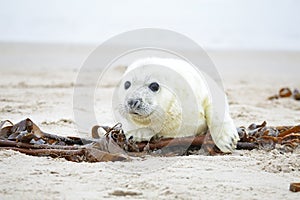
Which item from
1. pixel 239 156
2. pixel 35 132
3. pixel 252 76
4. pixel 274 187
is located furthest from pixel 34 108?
pixel 252 76

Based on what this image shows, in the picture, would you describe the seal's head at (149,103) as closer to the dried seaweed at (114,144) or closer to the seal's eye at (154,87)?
the seal's eye at (154,87)

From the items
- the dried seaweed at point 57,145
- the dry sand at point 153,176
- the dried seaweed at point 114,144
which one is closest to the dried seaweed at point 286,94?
the dried seaweed at point 114,144

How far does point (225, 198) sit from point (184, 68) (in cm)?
129

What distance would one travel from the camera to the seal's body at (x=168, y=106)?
11.0 feet

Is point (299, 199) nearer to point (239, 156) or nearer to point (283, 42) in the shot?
point (239, 156)

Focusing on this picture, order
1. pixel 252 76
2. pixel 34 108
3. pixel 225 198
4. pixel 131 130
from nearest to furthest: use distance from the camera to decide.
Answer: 1. pixel 225 198
2. pixel 131 130
3. pixel 34 108
4. pixel 252 76

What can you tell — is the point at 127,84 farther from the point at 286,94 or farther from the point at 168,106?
the point at 286,94

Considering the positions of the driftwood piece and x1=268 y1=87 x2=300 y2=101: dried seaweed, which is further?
x1=268 y1=87 x2=300 y2=101: dried seaweed

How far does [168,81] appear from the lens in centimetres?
347

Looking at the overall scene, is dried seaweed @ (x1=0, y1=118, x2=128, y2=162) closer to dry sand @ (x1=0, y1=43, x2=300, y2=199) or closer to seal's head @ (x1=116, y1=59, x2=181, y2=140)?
dry sand @ (x1=0, y1=43, x2=300, y2=199)

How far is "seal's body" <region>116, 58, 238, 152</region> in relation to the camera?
337 cm

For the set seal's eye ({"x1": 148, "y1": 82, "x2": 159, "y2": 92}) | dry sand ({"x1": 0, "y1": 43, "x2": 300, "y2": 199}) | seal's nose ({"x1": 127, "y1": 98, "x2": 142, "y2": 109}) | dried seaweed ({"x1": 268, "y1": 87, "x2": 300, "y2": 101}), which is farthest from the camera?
dried seaweed ({"x1": 268, "y1": 87, "x2": 300, "y2": 101})

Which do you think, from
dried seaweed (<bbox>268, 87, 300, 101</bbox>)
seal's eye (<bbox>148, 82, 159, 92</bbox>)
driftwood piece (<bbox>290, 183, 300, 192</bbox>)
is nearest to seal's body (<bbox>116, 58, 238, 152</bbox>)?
seal's eye (<bbox>148, 82, 159, 92</bbox>)

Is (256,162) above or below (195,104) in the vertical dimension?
below
